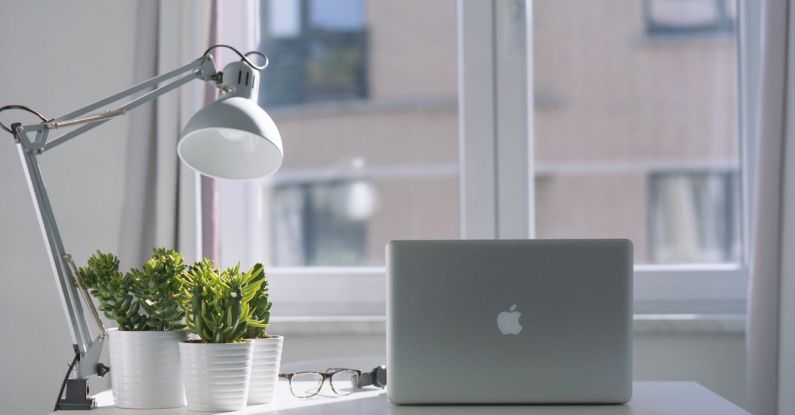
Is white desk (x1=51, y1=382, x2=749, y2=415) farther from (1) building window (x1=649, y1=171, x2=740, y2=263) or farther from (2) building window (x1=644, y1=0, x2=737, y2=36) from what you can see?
(2) building window (x1=644, y1=0, x2=737, y2=36)

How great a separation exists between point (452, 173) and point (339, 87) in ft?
1.33

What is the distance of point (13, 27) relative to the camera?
2543 millimetres

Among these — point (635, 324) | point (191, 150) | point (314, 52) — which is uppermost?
point (314, 52)

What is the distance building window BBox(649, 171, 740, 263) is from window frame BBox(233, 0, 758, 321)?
3 centimetres

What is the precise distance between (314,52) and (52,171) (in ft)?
2.62

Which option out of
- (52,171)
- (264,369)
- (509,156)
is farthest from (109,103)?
(509,156)

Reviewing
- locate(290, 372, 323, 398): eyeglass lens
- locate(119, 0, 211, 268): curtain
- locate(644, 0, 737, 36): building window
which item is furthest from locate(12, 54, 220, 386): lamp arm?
locate(644, 0, 737, 36): building window

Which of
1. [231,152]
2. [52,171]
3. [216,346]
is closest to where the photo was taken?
[216,346]

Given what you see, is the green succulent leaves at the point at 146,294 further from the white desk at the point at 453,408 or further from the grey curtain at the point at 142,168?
the grey curtain at the point at 142,168

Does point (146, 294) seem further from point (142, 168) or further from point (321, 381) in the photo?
point (142, 168)

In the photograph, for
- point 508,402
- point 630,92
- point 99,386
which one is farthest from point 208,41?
point 508,402

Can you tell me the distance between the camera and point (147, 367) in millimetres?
1225

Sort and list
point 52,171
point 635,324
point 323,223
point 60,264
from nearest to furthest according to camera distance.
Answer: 1. point 60,264
2. point 635,324
3. point 52,171
4. point 323,223

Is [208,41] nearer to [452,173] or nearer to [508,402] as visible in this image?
[452,173]
